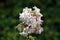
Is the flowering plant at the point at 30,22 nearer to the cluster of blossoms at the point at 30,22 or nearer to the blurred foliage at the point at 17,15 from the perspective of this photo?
the cluster of blossoms at the point at 30,22

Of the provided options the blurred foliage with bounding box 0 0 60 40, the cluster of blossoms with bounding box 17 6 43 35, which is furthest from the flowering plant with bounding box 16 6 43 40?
the blurred foliage with bounding box 0 0 60 40

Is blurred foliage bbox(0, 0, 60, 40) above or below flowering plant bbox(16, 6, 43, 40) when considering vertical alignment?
above

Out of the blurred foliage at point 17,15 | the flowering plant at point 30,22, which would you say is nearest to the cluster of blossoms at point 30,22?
the flowering plant at point 30,22

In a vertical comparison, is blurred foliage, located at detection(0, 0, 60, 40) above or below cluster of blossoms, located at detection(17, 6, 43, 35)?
above

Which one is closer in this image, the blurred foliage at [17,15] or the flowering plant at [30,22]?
the flowering plant at [30,22]

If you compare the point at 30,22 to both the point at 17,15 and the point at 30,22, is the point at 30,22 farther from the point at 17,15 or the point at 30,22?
the point at 17,15

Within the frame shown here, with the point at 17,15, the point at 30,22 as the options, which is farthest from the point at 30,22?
the point at 17,15

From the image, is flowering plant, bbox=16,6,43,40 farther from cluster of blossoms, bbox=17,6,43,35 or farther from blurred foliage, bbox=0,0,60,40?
blurred foliage, bbox=0,0,60,40

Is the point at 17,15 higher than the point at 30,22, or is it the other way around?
the point at 17,15

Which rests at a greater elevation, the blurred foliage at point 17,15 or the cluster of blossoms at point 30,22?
the blurred foliage at point 17,15

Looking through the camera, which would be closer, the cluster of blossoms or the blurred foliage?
the cluster of blossoms

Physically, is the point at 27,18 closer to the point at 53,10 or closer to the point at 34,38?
the point at 34,38
